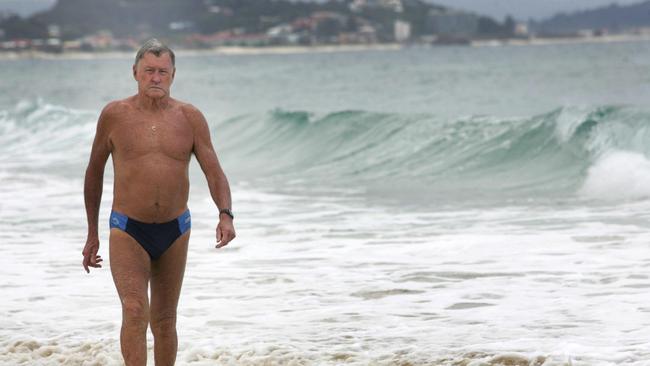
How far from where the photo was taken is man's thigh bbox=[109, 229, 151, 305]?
5.09m

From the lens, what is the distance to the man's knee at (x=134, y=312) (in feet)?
16.6

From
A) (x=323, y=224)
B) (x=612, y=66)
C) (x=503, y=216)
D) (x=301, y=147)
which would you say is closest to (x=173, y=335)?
(x=323, y=224)

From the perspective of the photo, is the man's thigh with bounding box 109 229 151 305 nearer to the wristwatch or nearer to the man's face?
the wristwatch

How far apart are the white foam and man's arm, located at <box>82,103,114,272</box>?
9.38m

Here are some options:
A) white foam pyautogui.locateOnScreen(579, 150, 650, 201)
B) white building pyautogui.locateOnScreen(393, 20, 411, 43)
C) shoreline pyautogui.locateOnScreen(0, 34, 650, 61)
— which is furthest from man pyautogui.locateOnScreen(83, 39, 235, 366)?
white building pyautogui.locateOnScreen(393, 20, 411, 43)

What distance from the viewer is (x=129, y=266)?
5145 mm

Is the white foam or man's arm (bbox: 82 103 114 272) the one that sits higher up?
man's arm (bbox: 82 103 114 272)

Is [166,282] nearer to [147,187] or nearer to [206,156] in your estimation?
[147,187]

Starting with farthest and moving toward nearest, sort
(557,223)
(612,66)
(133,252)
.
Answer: (612,66)
(557,223)
(133,252)

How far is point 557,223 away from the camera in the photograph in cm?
1175

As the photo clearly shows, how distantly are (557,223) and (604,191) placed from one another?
314 cm

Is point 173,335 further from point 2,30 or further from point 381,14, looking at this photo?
point 2,30

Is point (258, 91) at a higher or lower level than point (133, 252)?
lower

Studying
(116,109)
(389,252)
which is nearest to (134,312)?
(116,109)
